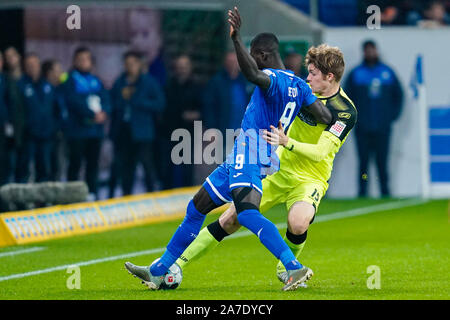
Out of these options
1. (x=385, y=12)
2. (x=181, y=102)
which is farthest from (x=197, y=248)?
(x=385, y=12)

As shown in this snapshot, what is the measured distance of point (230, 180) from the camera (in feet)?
25.3

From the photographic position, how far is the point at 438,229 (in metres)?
13.1

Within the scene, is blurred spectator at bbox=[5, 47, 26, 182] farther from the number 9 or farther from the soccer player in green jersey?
the number 9

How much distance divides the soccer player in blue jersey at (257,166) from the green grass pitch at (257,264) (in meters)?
0.27

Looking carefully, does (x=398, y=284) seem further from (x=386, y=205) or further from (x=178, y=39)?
(x=178, y=39)

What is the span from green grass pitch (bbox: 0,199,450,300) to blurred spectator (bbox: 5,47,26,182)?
2755mm

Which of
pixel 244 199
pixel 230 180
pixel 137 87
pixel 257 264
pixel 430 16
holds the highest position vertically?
pixel 430 16

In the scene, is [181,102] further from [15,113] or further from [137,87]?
[15,113]

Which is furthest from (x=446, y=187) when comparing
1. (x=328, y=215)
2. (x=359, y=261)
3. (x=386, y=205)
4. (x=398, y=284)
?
(x=398, y=284)

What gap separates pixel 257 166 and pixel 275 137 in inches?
10.7

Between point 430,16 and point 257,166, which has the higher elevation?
point 430,16

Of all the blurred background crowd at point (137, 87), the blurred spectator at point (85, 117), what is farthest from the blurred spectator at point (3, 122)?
the blurred spectator at point (85, 117)

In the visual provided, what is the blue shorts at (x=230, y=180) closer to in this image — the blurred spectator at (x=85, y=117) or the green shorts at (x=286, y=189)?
the green shorts at (x=286, y=189)

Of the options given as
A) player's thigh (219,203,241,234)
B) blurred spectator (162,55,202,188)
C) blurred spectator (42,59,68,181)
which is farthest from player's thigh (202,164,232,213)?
blurred spectator (162,55,202,188)
